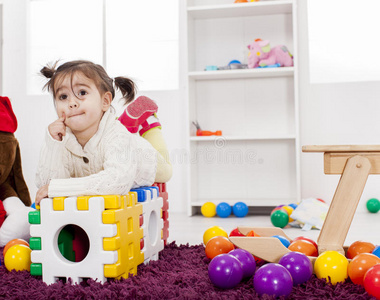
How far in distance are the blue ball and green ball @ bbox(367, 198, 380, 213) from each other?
0.89 m

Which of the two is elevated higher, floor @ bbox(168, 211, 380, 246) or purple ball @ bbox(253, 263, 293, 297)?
purple ball @ bbox(253, 263, 293, 297)

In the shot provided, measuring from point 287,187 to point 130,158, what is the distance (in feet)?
6.12

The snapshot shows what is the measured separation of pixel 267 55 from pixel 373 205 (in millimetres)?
1148

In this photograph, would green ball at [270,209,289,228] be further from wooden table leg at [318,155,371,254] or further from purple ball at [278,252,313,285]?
purple ball at [278,252,313,285]

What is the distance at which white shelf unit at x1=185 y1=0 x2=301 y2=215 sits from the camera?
2951 millimetres

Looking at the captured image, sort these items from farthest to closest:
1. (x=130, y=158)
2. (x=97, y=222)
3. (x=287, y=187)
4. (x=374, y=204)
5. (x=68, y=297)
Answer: (x=287, y=187), (x=374, y=204), (x=130, y=158), (x=97, y=222), (x=68, y=297)

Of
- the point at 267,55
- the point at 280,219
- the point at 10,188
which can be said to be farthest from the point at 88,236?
the point at 267,55

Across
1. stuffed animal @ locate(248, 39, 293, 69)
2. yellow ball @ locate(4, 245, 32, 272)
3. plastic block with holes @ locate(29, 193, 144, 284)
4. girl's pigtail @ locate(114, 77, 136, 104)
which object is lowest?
yellow ball @ locate(4, 245, 32, 272)

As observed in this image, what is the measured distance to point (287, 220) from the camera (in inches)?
89.7

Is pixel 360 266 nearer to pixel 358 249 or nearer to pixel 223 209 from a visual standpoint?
pixel 358 249

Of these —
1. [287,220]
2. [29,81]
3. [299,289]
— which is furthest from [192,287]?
[29,81]

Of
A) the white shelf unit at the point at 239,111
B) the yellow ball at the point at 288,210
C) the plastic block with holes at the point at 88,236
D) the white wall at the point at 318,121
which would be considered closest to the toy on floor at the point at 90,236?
the plastic block with holes at the point at 88,236

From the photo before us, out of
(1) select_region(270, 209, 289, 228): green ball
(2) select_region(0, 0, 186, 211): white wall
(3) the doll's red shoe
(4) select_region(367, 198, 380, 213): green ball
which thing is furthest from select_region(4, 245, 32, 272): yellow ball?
(4) select_region(367, 198, 380, 213): green ball

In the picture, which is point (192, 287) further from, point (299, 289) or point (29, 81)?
point (29, 81)
